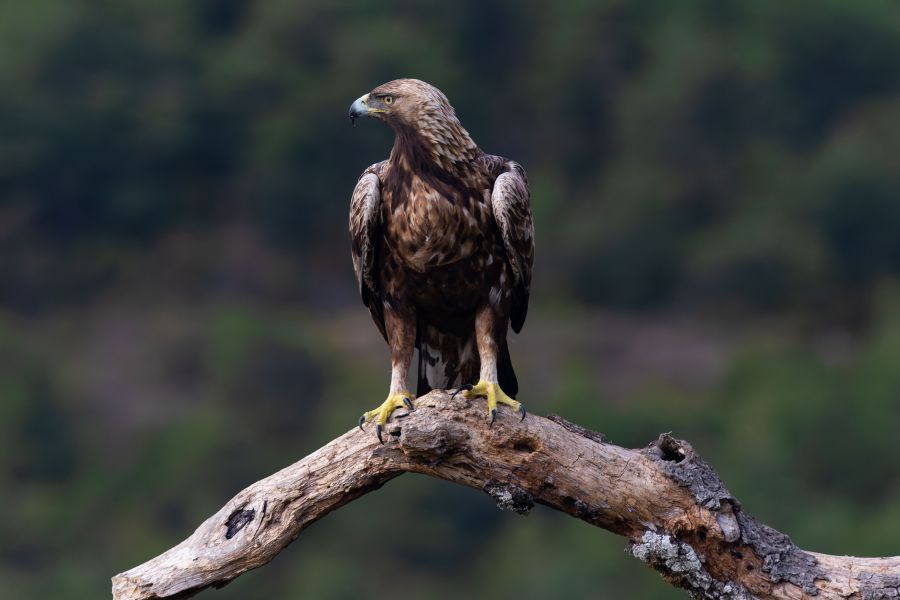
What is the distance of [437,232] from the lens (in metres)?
6.90

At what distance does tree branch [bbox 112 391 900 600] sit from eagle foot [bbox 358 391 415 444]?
0.19ft

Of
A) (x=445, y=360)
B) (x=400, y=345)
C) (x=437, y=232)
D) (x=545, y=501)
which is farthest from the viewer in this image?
(x=445, y=360)

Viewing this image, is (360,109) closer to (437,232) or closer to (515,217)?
(437,232)

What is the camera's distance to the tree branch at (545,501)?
6.22 meters

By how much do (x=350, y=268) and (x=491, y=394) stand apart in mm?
42564

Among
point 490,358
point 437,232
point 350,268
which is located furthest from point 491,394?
point 350,268

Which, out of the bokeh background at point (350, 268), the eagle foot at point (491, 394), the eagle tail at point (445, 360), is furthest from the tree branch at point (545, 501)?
the bokeh background at point (350, 268)

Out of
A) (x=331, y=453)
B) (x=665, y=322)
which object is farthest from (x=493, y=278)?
(x=665, y=322)

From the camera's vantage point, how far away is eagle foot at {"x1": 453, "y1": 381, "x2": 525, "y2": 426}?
6562mm

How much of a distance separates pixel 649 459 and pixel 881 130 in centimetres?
4477

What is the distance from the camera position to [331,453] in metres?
6.44

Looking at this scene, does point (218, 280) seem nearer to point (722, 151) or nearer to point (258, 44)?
point (258, 44)

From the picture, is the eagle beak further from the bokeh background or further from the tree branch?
the bokeh background

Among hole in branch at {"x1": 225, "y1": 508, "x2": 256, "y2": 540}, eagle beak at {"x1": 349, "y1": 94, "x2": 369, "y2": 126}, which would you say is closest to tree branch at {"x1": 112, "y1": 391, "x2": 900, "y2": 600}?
hole in branch at {"x1": 225, "y1": 508, "x2": 256, "y2": 540}
